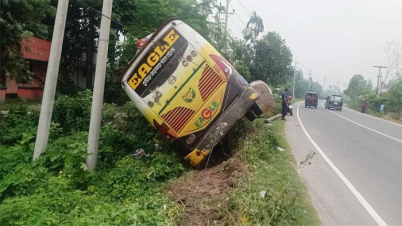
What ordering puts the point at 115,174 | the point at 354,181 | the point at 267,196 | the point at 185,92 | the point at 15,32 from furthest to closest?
the point at 15,32 → the point at 185,92 → the point at 354,181 → the point at 115,174 → the point at 267,196

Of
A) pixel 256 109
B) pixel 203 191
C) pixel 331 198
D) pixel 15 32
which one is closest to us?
pixel 203 191

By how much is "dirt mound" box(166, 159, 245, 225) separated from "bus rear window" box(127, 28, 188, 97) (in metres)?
1.95

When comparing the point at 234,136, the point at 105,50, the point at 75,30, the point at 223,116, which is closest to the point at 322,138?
the point at 234,136

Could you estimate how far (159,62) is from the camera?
591cm

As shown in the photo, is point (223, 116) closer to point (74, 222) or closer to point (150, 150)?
point (150, 150)

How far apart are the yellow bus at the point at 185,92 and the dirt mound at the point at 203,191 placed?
2.22ft

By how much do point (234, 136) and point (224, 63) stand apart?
186 centimetres

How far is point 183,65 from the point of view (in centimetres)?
591

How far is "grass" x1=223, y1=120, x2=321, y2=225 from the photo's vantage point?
3344 mm

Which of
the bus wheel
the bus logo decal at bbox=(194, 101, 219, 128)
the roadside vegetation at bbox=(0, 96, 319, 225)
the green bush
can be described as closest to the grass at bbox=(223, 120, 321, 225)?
the roadside vegetation at bbox=(0, 96, 319, 225)

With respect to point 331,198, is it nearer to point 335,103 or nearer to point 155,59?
point 155,59

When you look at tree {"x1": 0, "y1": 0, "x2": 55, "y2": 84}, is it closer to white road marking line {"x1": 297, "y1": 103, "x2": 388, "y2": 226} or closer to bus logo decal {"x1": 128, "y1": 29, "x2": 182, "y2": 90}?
bus logo decal {"x1": 128, "y1": 29, "x2": 182, "y2": 90}

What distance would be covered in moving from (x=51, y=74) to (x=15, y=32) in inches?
205

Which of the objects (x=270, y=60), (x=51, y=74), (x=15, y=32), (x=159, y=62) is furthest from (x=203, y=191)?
(x=270, y=60)
